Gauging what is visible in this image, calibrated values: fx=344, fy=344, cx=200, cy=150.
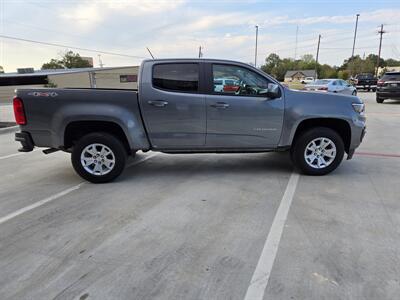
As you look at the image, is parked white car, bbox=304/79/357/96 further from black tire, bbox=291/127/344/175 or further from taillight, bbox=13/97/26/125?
taillight, bbox=13/97/26/125

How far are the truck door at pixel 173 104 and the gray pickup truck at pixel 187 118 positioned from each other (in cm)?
2

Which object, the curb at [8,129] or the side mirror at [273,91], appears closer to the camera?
the side mirror at [273,91]

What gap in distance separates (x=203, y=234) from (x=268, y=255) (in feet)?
2.45

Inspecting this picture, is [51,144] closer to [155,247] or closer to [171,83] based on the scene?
[171,83]

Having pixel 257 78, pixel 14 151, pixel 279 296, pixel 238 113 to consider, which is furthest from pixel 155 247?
pixel 14 151

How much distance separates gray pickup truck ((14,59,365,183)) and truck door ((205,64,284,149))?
2cm

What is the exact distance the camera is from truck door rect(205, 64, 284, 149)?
5355 millimetres

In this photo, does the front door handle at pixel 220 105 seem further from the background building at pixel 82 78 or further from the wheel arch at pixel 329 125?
the background building at pixel 82 78

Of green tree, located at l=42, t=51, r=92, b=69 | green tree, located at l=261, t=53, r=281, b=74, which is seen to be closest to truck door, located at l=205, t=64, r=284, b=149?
green tree, located at l=42, t=51, r=92, b=69

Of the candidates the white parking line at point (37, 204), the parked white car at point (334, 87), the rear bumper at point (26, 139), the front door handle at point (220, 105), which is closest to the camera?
the white parking line at point (37, 204)

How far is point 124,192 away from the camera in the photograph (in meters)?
4.99

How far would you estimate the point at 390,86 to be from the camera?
19031mm

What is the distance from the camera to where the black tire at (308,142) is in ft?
18.1

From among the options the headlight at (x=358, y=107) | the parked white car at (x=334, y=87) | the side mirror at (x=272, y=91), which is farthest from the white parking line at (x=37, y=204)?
the parked white car at (x=334, y=87)
